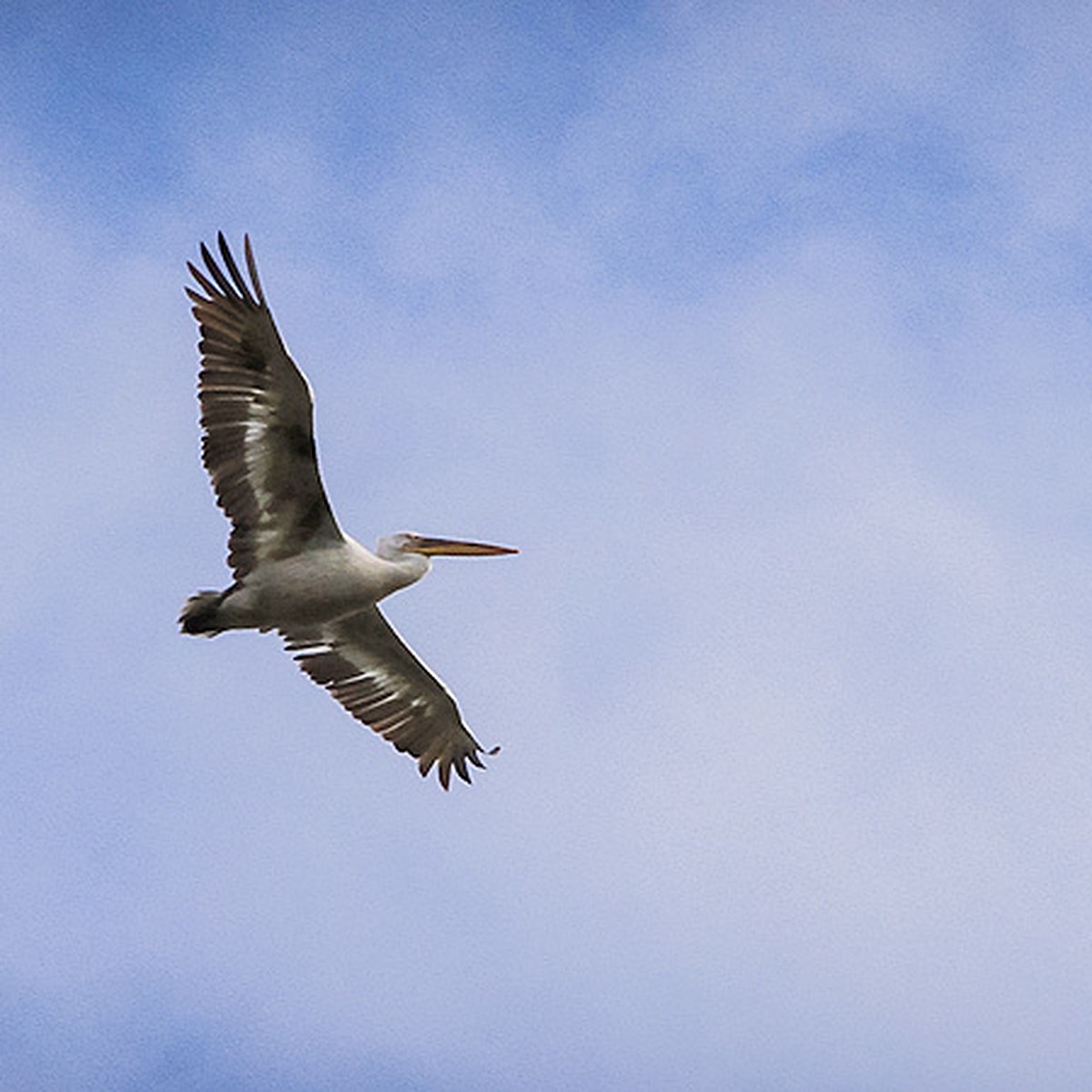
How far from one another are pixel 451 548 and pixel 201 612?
3043 mm

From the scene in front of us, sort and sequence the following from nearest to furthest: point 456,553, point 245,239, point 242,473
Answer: point 245,239, point 242,473, point 456,553

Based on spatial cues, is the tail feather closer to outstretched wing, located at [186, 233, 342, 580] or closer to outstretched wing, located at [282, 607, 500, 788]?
outstretched wing, located at [186, 233, 342, 580]

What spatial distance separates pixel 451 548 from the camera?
71.3 feet

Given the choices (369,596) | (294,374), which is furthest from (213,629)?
(294,374)

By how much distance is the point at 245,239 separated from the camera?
1844 cm

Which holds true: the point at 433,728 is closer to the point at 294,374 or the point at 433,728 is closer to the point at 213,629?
the point at 213,629

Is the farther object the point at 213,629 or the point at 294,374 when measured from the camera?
the point at 213,629

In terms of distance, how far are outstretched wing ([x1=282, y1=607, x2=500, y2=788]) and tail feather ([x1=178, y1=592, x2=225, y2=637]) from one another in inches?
72.7

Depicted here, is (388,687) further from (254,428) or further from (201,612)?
(254,428)

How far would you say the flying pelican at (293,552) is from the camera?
1897 cm

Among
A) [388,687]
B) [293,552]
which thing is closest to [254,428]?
[293,552]

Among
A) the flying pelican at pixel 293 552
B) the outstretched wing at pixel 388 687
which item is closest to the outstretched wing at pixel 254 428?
the flying pelican at pixel 293 552

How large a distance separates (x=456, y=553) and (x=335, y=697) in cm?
218

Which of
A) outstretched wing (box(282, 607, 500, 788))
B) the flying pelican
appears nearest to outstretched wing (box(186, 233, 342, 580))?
the flying pelican
